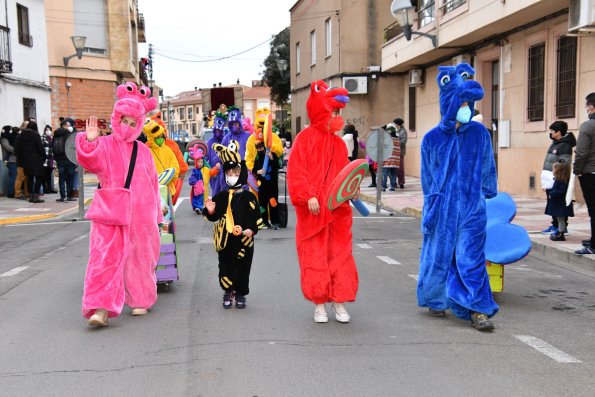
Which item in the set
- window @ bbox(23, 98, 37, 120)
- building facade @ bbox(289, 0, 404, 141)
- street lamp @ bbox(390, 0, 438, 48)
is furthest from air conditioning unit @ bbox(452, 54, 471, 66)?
window @ bbox(23, 98, 37, 120)

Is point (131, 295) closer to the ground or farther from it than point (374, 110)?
closer to the ground

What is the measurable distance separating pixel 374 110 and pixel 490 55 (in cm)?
908

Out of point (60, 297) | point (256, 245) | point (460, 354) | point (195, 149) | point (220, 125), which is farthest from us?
point (220, 125)

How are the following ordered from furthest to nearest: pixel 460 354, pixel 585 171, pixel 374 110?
pixel 374 110 → pixel 585 171 → pixel 460 354

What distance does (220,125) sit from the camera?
12.5 m

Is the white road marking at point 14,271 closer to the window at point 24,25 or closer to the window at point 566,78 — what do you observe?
the window at point 566,78

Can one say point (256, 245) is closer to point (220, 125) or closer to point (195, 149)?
point (195, 149)

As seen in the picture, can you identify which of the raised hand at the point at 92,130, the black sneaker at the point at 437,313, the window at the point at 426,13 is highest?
the window at the point at 426,13

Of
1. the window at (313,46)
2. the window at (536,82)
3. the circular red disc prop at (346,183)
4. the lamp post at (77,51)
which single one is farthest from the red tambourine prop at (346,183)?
the window at (313,46)

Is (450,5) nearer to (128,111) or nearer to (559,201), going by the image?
(559,201)

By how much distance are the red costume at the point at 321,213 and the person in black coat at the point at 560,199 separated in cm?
473

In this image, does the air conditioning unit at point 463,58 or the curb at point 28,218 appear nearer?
the curb at point 28,218

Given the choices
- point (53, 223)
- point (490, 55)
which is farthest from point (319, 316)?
point (490, 55)

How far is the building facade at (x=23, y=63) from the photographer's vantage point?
19.5m
